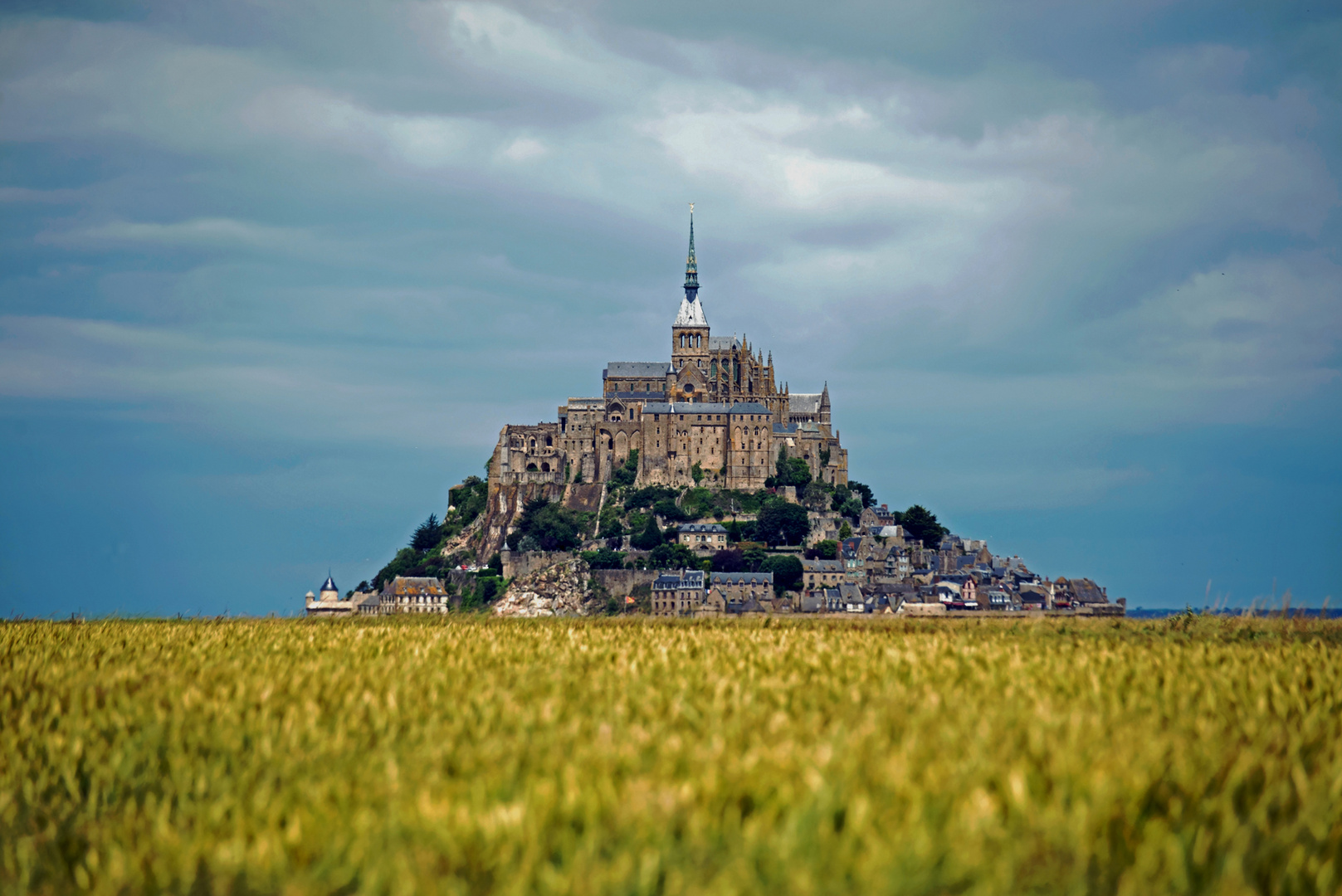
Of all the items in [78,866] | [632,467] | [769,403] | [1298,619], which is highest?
[769,403]

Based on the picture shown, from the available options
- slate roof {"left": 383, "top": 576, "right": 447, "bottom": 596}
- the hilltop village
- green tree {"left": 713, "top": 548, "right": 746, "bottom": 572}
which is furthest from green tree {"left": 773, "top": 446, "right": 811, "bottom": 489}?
slate roof {"left": 383, "top": 576, "right": 447, "bottom": 596}

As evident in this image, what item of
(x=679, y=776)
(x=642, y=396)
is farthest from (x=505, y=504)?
(x=679, y=776)

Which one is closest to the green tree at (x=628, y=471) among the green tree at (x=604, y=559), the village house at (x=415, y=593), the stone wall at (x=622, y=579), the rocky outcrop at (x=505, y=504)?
the rocky outcrop at (x=505, y=504)

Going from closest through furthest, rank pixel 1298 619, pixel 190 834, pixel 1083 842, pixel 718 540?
pixel 1083 842 < pixel 190 834 < pixel 1298 619 < pixel 718 540

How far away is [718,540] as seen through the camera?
11206 centimetres

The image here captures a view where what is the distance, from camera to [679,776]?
31.6 ft

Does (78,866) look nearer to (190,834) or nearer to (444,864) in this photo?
(190,834)

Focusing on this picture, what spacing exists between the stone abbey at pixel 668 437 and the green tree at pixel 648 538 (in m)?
9.88

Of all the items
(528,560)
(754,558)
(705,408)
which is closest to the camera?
(754,558)

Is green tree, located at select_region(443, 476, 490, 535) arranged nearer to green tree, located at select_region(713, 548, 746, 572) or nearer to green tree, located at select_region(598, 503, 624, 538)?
green tree, located at select_region(598, 503, 624, 538)

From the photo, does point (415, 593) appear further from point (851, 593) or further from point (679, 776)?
point (679, 776)

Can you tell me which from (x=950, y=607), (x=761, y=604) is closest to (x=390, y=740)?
(x=761, y=604)

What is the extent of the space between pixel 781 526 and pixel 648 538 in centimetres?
1267

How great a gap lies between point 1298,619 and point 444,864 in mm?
21774
